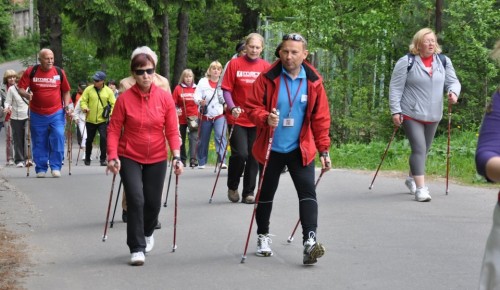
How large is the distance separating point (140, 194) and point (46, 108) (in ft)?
24.5

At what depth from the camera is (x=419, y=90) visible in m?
12.0

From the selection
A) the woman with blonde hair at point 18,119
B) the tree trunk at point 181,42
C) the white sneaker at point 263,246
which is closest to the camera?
the white sneaker at point 263,246

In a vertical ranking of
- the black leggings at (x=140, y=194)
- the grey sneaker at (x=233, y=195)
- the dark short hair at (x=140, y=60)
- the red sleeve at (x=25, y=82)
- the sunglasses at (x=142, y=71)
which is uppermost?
the dark short hair at (x=140, y=60)

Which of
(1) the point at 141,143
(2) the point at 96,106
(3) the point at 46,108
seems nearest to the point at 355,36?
(2) the point at 96,106

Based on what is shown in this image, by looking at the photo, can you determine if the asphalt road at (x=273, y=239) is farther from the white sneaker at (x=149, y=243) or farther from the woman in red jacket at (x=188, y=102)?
the woman in red jacket at (x=188, y=102)

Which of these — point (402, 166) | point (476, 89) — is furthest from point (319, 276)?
point (476, 89)

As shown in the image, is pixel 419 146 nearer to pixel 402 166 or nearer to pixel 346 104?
pixel 402 166

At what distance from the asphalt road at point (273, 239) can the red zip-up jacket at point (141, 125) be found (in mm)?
936

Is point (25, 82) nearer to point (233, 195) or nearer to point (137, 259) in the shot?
point (233, 195)

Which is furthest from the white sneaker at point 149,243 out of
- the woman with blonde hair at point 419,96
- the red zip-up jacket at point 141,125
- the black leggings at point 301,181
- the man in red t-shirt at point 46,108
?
the man in red t-shirt at point 46,108

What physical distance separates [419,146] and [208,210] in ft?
8.28

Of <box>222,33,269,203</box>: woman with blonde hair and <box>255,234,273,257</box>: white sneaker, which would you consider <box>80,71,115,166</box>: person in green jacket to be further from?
<box>255,234,273,257</box>: white sneaker

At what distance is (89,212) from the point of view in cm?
1208

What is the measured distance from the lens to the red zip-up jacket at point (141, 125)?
8.70 meters
